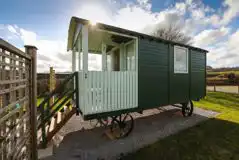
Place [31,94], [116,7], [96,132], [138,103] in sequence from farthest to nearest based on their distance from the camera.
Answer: [116,7]
[96,132]
[138,103]
[31,94]

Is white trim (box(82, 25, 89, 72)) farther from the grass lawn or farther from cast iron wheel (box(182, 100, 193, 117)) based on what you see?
cast iron wheel (box(182, 100, 193, 117))

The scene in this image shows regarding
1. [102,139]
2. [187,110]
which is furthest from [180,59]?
[102,139]

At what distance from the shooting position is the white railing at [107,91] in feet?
9.46

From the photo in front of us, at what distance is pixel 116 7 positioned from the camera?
5.70m

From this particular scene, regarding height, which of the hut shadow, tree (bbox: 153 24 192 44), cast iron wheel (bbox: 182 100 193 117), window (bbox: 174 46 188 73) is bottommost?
the hut shadow

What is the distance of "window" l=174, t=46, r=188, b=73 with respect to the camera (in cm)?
461

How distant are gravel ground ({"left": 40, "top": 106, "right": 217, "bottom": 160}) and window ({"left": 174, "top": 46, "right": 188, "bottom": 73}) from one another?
2.18 m

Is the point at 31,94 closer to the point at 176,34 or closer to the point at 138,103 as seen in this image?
the point at 138,103

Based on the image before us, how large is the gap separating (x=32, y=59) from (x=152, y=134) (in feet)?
12.4

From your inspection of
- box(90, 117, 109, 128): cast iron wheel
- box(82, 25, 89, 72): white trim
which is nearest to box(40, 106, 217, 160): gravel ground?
box(90, 117, 109, 128): cast iron wheel

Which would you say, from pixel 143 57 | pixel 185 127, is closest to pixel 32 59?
pixel 143 57

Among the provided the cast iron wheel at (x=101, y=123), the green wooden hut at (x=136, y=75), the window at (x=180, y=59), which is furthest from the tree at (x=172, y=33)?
the cast iron wheel at (x=101, y=123)

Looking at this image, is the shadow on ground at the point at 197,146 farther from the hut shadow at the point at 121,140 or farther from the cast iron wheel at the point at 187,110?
the cast iron wheel at the point at 187,110

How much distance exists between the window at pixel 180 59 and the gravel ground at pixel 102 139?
2182 millimetres
